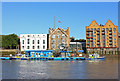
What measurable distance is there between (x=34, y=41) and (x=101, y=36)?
1495 inches

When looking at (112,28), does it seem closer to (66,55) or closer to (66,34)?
(66,34)

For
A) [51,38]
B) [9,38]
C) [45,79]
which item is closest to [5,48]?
[9,38]

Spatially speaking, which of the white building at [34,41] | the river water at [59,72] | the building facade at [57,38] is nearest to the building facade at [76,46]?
the building facade at [57,38]

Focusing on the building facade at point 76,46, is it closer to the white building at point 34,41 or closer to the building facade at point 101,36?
the building facade at point 101,36

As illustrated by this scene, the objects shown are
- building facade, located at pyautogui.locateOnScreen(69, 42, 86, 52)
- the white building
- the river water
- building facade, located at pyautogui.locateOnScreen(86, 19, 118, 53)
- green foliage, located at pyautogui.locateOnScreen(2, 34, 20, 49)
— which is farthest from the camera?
green foliage, located at pyautogui.locateOnScreen(2, 34, 20, 49)

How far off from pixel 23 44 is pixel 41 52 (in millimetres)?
27307

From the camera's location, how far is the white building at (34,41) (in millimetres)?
130125

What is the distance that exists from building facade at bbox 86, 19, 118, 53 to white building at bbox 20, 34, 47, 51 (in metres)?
25.0

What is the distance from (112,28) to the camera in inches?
5049

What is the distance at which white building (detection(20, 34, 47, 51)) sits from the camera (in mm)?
130125

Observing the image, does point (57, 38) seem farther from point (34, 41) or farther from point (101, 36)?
point (101, 36)

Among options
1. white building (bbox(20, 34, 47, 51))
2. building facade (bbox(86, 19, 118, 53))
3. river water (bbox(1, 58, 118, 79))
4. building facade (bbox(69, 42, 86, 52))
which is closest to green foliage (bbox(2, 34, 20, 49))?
white building (bbox(20, 34, 47, 51))

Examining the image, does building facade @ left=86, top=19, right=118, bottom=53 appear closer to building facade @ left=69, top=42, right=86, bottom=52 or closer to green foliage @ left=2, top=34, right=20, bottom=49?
building facade @ left=69, top=42, right=86, bottom=52

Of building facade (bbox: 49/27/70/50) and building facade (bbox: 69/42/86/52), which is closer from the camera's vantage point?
building facade (bbox: 49/27/70/50)
